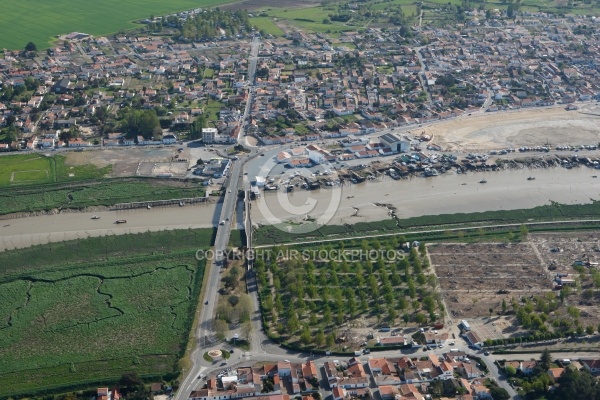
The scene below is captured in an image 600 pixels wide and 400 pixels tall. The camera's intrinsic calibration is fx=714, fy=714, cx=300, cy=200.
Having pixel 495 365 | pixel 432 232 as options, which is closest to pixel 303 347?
pixel 495 365

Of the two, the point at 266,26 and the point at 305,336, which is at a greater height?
the point at 266,26

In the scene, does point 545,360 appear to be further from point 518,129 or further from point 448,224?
point 518,129

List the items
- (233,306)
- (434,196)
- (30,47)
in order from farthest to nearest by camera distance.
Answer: (30,47), (434,196), (233,306)

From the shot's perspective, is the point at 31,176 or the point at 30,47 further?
the point at 30,47

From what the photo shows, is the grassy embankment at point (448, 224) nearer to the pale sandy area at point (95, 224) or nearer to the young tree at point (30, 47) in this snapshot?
the pale sandy area at point (95, 224)

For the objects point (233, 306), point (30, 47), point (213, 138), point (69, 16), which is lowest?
point (233, 306)

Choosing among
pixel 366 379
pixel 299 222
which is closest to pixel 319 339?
pixel 366 379

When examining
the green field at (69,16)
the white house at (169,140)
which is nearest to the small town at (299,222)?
the white house at (169,140)
